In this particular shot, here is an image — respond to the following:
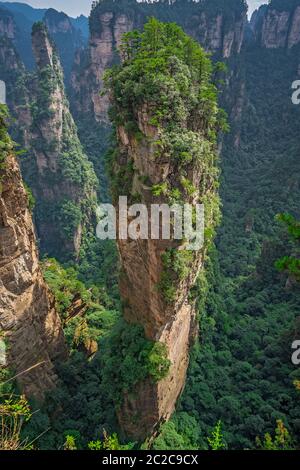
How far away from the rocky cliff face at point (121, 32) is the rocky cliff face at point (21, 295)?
201ft

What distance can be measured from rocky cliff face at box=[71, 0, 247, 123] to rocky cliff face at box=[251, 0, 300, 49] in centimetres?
654

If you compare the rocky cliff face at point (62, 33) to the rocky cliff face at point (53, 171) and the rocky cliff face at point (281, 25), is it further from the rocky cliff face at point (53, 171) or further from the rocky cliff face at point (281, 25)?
the rocky cliff face at point (53, 171)

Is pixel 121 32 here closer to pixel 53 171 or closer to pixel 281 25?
pixel 281 25

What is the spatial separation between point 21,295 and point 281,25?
87.9 metres

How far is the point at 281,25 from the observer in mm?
82562

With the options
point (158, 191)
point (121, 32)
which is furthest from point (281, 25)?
point (158, 191)

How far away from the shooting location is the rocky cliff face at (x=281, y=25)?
3150 inches

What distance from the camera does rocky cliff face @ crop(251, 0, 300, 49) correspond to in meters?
80.0

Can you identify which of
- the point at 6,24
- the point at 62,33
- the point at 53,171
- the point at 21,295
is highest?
the point at 62,33

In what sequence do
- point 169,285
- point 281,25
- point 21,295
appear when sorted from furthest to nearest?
1. point 281,25
2. point 21,295
3. point 169,285

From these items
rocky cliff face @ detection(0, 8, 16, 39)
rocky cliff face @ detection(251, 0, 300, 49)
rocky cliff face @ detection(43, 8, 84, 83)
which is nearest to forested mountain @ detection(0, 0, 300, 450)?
rocky cliff face @ detection(251, 0, 300, 49)

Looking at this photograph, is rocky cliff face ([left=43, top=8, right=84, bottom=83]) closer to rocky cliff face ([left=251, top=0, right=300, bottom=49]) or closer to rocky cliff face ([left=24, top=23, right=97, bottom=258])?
rocky cliff face ([left=251, top=0, right=300, bottom=49])

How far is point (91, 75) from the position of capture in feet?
267
